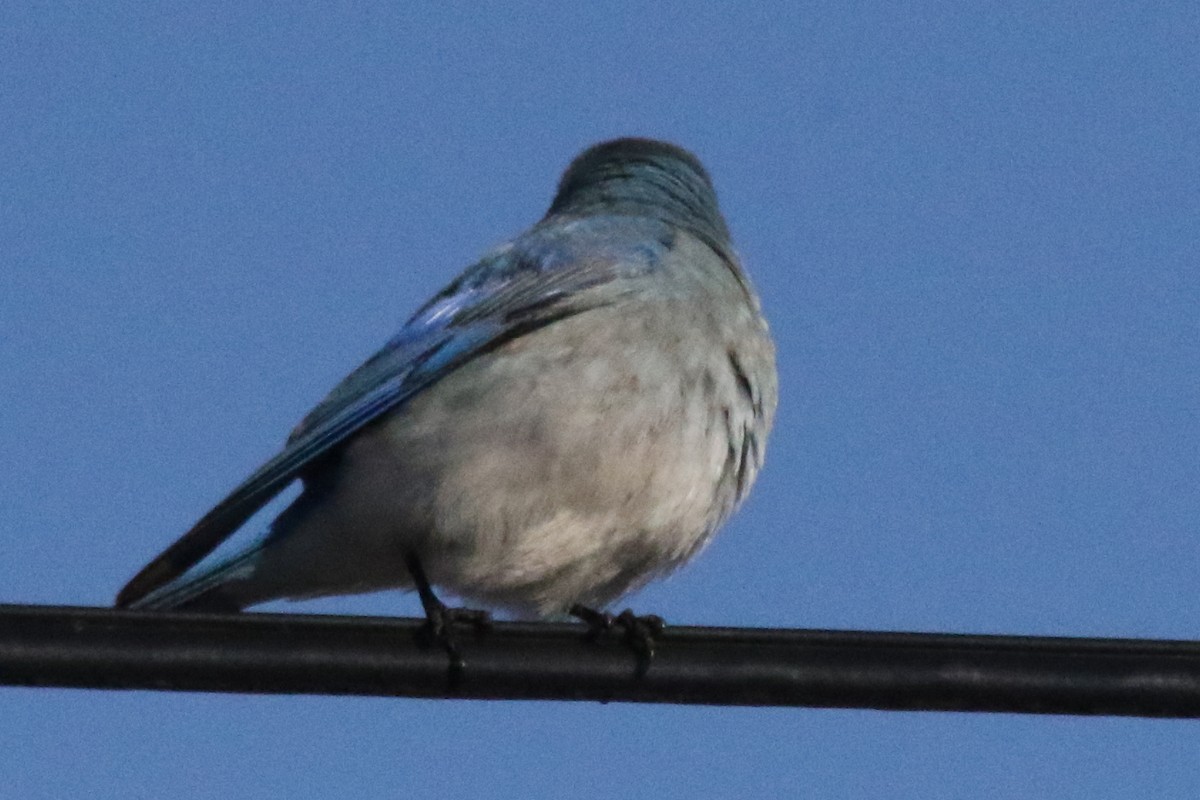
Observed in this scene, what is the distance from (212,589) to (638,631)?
2.60 meters

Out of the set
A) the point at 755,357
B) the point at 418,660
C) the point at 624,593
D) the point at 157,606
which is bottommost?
the point at 418,660

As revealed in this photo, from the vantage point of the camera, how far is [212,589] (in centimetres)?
810

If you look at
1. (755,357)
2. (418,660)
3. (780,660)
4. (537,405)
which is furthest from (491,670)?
(755,357)

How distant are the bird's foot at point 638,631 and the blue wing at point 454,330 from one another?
43.2 inches

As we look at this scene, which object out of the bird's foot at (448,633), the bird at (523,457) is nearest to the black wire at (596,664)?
the bird's foot at (448,633)

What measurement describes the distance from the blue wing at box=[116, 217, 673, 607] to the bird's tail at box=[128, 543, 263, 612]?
0.23 feet

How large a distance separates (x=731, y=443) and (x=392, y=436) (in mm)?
1167

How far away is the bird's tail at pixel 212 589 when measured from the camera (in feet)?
26.0

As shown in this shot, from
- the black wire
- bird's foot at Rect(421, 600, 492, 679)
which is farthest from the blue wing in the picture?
the black wire

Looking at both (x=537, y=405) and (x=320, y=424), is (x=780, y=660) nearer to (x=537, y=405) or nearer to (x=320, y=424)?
(x=537, y=405)

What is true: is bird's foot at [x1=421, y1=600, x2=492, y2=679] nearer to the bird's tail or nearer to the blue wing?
the blue wing

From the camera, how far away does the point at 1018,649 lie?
17.9 feet

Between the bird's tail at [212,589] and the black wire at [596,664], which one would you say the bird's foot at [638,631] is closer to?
the black wire at [596,664]

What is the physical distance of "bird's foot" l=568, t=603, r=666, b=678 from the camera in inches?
217
